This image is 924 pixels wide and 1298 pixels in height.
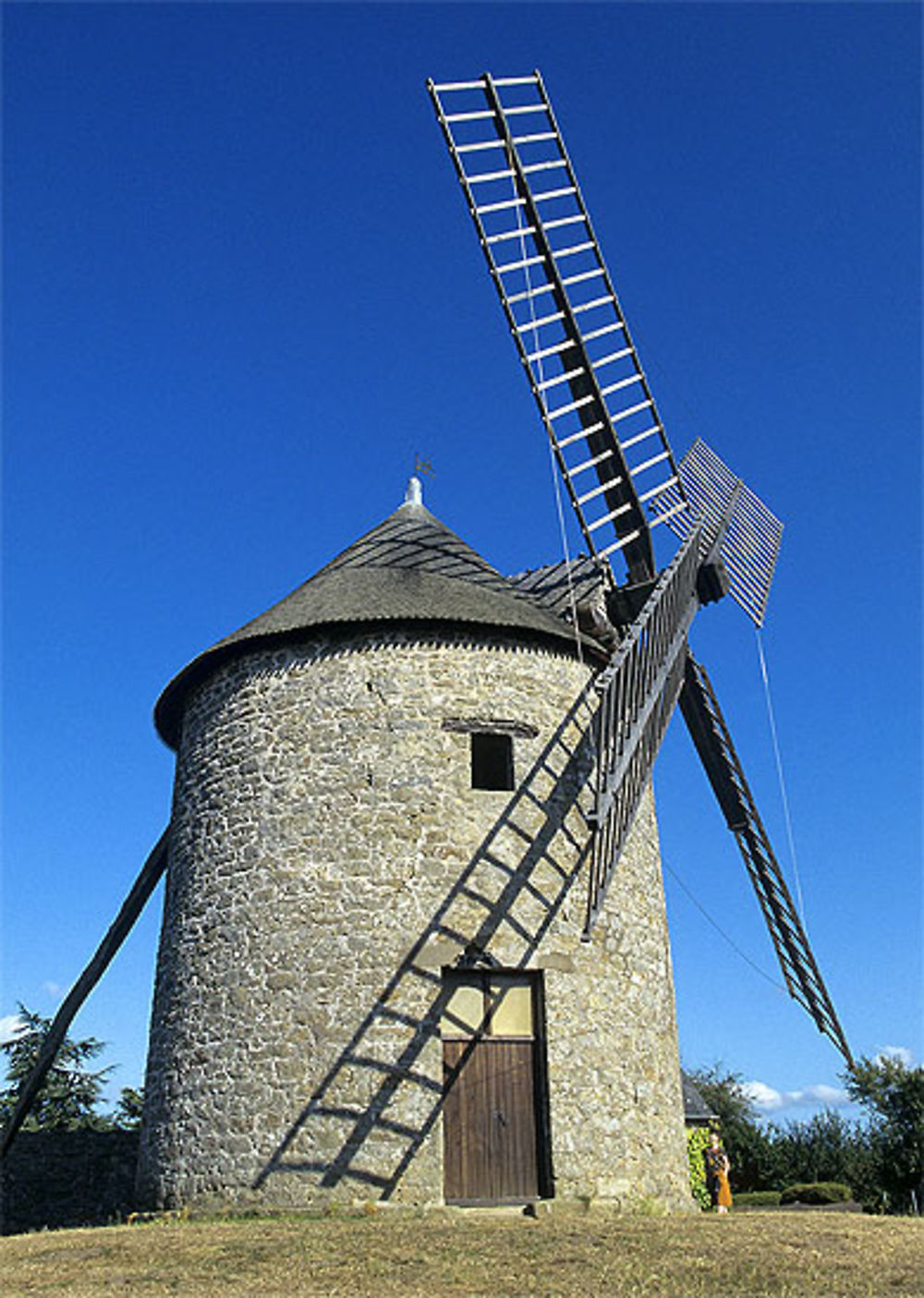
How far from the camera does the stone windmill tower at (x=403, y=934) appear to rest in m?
10.6

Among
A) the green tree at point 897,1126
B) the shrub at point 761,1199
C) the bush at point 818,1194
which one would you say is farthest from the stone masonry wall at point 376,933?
the shrub at point 761,1199

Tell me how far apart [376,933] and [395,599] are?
383 centimetres

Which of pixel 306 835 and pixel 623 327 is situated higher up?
pixel 623 327

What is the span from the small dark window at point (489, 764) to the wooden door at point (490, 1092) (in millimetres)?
2286

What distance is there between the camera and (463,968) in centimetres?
1104

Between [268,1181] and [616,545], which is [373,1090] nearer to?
[268,1181]

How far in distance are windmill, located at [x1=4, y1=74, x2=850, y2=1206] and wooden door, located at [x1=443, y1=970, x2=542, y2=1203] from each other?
0.08 feet

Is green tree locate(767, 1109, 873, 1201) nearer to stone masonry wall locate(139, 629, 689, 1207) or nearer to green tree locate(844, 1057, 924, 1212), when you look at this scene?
green tree locate(844, 1057, 924, 1212)

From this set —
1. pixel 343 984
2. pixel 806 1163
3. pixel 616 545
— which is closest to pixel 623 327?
pixel 616 545

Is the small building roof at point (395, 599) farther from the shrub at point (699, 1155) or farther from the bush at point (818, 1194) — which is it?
the bush at point (818, 1194)

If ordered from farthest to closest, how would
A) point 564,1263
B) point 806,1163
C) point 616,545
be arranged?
point 806,1163 → point 616,545 → point 564,1263

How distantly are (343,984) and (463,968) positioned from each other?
1.19m

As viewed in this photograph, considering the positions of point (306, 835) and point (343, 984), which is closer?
point (343, 984)

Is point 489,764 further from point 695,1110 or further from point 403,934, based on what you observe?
point 695,1110
